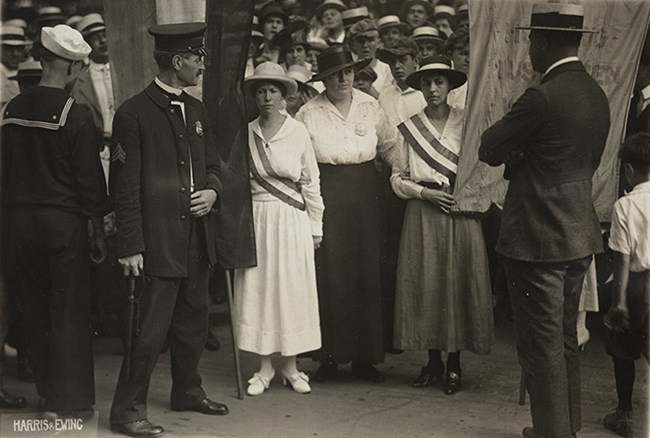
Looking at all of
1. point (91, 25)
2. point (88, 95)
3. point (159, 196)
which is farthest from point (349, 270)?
point (91, 25)

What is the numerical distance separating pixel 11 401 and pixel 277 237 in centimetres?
179

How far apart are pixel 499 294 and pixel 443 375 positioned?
182cm

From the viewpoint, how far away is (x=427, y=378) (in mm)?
5484

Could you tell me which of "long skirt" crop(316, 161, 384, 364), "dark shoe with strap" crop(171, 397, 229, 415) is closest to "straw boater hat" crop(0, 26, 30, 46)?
"long skirt" crop(316, 161, 384, 364)

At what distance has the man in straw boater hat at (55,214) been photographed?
448 cm

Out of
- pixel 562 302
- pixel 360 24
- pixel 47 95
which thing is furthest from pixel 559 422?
pixel 360 24

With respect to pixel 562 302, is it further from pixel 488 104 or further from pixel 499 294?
pixel 499 294

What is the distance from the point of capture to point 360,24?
6.94 m

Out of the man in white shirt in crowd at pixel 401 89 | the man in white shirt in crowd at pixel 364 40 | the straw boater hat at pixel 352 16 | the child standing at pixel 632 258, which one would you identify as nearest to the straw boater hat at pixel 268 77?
the man in white shirt in crowd at pixel 401 89

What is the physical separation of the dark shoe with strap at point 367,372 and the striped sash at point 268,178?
1.11 metres

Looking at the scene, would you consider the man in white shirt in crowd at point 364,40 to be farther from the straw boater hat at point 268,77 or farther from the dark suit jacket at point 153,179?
the dark suit jacket at point 153,179

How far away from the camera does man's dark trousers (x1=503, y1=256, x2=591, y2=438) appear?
4164 mm

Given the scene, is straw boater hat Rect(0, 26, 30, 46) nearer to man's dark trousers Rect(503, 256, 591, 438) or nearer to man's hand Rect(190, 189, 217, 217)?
man's hand Rect(190, 189, 217, 217)

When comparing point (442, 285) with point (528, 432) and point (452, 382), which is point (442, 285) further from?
point (528, 432)
